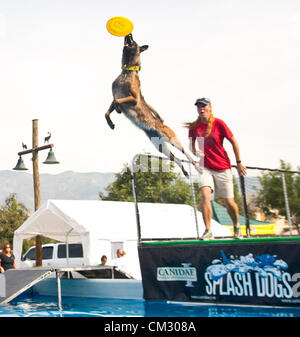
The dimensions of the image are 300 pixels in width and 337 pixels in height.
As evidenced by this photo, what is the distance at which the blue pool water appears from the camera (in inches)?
310

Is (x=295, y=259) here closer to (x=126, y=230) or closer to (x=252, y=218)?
(x=252, y=218)

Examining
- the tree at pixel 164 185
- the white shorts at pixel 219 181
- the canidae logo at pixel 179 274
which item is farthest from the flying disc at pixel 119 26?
the canidae logo at pixel 179 274

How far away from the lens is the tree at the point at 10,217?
34250mm

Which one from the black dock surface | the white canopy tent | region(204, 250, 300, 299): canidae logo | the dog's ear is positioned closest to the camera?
region(204, 250, 300, 299): canidae logo

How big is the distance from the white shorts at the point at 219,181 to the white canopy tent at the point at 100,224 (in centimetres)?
704

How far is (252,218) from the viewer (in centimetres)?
892

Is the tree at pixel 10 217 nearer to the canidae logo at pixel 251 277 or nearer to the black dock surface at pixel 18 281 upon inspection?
Result: the black dock surface at pixel 18 281

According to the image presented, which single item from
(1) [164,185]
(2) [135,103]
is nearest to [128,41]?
(2) [135,103]

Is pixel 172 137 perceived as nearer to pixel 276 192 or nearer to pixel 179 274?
pixel 276 192

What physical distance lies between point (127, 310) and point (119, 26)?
5284mm

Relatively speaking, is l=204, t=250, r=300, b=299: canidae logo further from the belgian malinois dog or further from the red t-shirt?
the belgian malinois dog

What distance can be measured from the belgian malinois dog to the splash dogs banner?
1.62 meters

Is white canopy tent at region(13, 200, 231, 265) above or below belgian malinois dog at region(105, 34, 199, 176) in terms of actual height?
below

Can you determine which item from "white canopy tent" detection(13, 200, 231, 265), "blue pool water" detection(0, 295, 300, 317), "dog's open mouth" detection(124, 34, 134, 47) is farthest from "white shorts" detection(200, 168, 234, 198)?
"white canopy tent" detection(13, 200, 231, 265)
